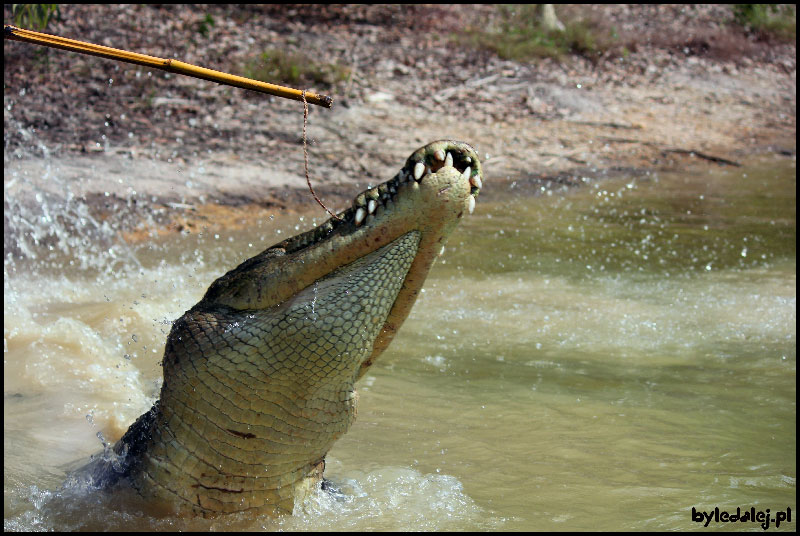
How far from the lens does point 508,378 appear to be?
4.25m

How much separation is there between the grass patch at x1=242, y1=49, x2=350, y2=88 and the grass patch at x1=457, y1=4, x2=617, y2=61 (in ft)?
8.72

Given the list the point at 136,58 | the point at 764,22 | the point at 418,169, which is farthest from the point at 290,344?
the point at 764,22

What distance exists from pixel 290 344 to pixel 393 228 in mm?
404

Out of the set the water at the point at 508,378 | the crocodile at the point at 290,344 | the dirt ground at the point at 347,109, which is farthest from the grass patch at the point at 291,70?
the crocodile at the point at 290,344

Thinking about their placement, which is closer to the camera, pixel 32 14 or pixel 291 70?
pixel 32 14

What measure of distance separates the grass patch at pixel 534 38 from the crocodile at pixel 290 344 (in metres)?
9.74

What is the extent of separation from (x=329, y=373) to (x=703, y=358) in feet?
9.63

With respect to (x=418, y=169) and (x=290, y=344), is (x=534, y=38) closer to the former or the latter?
→ (x=418, y=169)

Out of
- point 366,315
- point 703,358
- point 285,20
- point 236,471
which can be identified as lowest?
point 703,358

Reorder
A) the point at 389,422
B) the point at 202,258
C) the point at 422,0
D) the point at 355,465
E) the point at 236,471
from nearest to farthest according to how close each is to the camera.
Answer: the point at 236,471, the point at 355,465, the point at 389,422, the point at 202,258, the point at 422,0

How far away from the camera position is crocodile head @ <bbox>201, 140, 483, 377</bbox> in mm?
2135

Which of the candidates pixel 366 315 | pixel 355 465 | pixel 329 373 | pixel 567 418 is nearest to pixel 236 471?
pixel 329 373

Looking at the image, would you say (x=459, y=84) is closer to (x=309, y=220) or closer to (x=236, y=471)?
(x=309, y=220)

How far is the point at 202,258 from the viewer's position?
6.12 m
